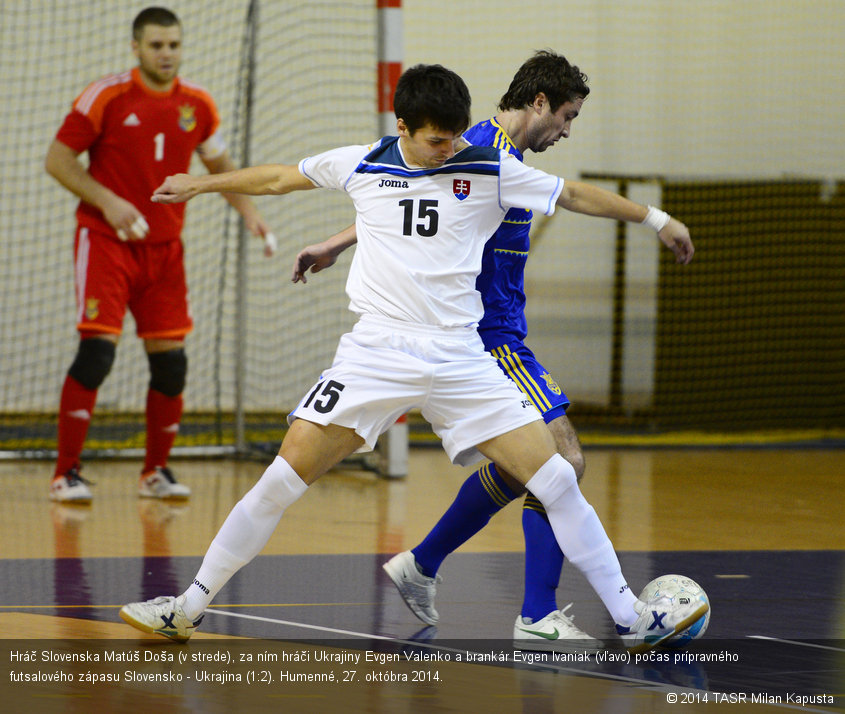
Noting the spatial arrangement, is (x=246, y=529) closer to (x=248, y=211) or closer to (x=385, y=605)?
(x=385, y=605)

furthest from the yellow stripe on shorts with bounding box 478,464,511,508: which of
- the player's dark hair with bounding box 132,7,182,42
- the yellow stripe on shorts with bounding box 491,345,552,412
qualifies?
the player's dark hair with bounding box 132,7,182,42

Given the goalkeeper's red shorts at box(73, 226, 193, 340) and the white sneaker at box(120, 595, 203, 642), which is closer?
the white sneaker at box(120, 595, 203, 642)

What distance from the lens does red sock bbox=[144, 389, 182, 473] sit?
6.76m

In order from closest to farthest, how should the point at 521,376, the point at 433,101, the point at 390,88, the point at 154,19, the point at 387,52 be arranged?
1. the point at 433,101
2. the point at 521,376
3. the point at 154,19
4. the point at 390,88
5. the point at 387,52

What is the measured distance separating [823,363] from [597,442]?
2.03 metres

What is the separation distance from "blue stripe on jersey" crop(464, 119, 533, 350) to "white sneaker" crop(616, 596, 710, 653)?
922 mm

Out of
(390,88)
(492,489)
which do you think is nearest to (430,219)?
(492,489)

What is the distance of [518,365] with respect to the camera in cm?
398

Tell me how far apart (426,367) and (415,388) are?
67mm

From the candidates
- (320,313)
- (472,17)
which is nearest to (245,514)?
(320,313)

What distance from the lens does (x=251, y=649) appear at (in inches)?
142

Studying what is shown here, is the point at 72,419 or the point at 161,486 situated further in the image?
the point at 161,486

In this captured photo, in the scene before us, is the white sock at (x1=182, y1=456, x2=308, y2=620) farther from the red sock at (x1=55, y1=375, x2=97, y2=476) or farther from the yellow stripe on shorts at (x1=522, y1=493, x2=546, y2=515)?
the red sock at (x1=55, y1=375, x2=97, y2=476)

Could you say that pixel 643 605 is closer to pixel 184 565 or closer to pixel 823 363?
pixel 184 565
